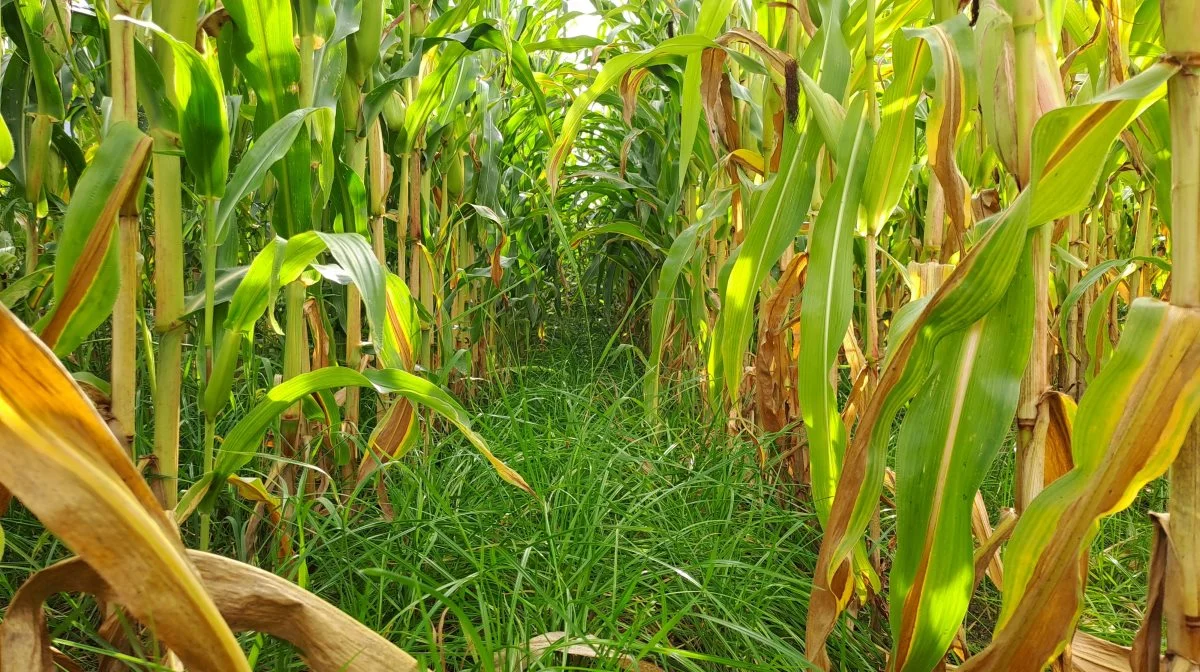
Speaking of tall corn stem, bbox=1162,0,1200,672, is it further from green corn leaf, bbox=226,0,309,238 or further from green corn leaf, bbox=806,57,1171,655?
green corn leaf, bbox=226,0,309,238

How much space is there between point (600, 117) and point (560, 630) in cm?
162

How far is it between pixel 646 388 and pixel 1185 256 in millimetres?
979

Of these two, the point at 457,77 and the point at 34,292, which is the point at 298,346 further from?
the point at 457,77

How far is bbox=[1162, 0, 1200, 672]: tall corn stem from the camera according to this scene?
1.35 ft

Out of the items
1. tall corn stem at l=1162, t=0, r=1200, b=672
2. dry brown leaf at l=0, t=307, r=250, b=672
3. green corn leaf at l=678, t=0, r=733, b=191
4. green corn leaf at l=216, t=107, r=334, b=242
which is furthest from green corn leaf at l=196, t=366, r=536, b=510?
tall corn stem at l=1162, t=0, r=1200, b=672

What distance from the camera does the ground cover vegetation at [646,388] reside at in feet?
1.44

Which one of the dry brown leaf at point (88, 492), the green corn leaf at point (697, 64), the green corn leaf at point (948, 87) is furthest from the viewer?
the green corn leaf at point (697, 64)

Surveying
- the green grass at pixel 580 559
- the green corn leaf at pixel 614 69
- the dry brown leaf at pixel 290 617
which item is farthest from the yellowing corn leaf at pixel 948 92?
the dry brown leaf at pixel 290 617

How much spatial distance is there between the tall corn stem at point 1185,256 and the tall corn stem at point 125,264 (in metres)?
0.62

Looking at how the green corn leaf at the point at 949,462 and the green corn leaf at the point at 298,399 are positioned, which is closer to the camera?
the green corn leaf at the point at 949,462

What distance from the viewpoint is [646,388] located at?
1.37 meters

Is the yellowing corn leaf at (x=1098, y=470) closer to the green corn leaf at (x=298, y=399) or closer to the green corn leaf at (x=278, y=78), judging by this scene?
the green corn leaf at (x=298, y=399)

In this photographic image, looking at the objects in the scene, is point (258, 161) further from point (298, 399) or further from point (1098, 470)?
point (1098, 470)

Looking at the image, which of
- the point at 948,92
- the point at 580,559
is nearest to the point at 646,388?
the point at 580,559
